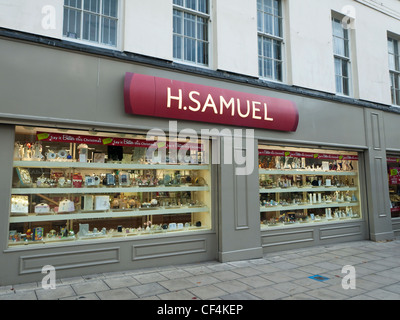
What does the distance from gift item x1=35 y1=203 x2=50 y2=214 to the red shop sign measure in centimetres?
247

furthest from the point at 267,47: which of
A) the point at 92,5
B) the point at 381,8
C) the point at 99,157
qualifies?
the point at 99,157

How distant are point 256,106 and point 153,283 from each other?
4739 millimetres

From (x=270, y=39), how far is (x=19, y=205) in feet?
25.2

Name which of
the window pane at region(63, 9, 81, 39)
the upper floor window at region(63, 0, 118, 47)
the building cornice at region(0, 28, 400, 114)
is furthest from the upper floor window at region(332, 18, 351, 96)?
the window pane at region(63, 9, 81, 39)

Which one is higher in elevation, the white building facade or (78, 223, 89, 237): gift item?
the white building facade

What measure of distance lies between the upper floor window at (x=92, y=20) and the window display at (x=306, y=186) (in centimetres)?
473

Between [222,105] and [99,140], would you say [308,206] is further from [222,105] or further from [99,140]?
[99,140]

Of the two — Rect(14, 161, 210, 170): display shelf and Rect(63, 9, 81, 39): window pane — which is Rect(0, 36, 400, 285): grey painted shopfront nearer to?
Rect(14, 161, 210, 170): display shelf

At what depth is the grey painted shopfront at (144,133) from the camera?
5.24m

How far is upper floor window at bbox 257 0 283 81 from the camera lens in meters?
8.45

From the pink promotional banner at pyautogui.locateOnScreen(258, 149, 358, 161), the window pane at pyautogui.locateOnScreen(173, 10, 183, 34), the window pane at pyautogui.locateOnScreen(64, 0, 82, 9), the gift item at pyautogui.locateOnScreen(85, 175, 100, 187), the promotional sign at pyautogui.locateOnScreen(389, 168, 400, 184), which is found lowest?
the gift item at pyautogui.locateOnScreen(85, 175, 100, 187)

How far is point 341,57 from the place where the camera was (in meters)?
9.88
